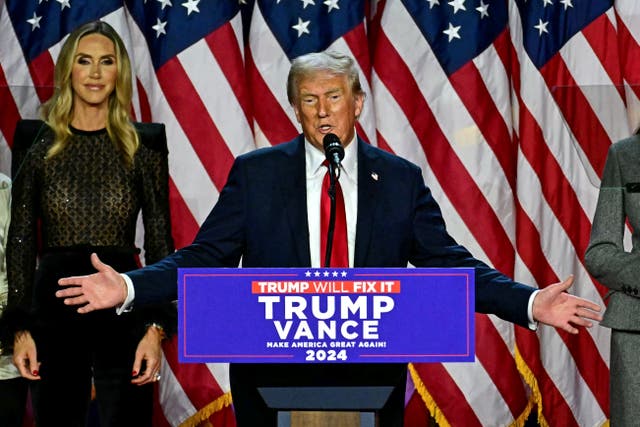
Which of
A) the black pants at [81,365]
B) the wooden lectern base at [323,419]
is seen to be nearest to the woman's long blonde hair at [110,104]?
the black pants at [81,365]

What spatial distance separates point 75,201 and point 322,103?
72cm

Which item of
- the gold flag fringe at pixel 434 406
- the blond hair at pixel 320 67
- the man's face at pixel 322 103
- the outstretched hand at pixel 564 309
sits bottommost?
the gold flag fringe at pixel 434 406

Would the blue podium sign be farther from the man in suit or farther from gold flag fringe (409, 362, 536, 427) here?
gold flag fringe (409, 362, 536, 427)

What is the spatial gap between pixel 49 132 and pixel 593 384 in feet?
7.17

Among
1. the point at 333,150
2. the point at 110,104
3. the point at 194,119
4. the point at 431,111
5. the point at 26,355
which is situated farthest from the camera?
the point at 431,111

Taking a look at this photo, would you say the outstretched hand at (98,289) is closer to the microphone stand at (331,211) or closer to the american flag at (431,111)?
the microphone stand at (331,211)

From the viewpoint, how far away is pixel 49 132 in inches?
104

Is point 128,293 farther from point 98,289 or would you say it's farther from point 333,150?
point 333,150

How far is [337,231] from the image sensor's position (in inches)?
83.4

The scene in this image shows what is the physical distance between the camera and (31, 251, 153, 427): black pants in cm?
250

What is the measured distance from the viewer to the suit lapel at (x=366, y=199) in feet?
6.98

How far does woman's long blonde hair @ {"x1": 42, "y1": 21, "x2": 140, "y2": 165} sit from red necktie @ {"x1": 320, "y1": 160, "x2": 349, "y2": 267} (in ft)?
2.26

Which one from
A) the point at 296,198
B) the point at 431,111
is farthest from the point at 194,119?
the point at 296,198

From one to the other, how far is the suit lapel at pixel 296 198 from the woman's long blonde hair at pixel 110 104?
55cm
